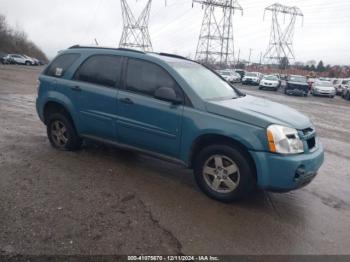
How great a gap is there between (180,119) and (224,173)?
882mm

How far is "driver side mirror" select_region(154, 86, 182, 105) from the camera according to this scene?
4.41 metres

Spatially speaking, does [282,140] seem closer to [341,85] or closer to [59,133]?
[59,133]

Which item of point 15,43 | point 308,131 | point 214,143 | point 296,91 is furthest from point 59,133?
point 15,43

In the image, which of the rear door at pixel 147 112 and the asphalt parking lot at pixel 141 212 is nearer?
the asphalt parking lot at pixel 141 212

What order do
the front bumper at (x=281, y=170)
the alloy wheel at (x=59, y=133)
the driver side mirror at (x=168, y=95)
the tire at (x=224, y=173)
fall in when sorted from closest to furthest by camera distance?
the front bumper at (x=281, y=170), the tire at (x=224, y=173), the driver side mirror at (x=168, y=95), the alloy wheel at (x=59, y=133)

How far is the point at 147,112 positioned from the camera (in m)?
4.70

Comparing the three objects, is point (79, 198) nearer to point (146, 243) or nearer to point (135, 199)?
point (135, 199)

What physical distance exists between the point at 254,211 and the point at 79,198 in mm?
2098

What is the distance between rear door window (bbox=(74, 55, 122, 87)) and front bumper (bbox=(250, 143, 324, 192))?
7.85ft

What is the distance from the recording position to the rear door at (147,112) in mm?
4535

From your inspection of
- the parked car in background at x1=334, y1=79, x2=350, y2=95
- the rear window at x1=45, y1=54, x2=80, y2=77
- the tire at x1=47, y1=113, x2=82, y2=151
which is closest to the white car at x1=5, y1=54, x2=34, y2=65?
the parked car in background at x1=334, y1=79, x2=350, y2=95

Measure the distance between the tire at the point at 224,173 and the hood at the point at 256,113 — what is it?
1.34 feet

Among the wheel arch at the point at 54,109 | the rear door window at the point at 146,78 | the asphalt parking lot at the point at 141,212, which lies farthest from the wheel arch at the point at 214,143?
the wheel arch at the point at 54,109

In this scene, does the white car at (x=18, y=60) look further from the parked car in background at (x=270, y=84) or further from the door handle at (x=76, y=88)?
the door handle at (x=76, y=88)
